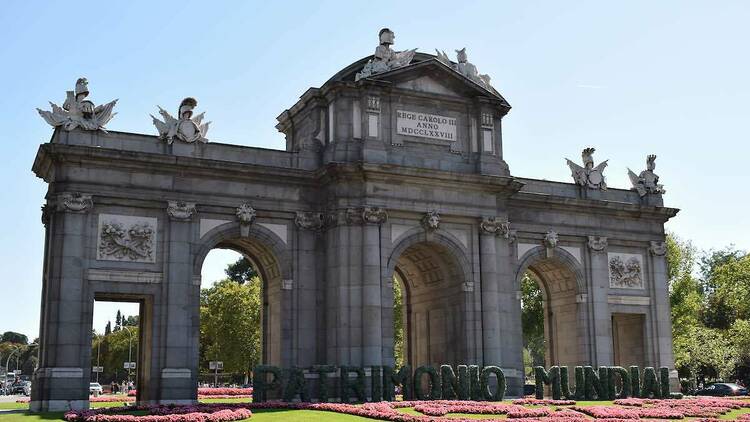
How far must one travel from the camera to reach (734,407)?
36938mm

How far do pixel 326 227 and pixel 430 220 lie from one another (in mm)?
4940

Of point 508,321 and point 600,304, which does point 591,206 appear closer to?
point 600,304

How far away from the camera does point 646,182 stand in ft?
165

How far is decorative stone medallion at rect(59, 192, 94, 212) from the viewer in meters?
35.3

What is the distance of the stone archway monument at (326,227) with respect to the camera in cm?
3594

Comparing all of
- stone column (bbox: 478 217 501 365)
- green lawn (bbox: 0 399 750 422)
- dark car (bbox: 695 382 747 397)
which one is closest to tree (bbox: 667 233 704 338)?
dark car (bbox: 695 382 747 397)

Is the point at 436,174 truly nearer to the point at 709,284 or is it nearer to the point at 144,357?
the point at 144,357

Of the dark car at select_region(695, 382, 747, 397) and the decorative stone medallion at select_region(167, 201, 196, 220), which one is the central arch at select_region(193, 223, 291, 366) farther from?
the dark car at select_region(695, 382, 747, 397)

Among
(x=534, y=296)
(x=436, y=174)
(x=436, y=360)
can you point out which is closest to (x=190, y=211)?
(x=436, y=174)

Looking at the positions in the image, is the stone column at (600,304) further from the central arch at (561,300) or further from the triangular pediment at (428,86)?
the triangular pediment at (428,86)

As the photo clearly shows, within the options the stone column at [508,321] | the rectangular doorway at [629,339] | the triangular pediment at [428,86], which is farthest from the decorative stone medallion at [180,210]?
the rectangular doorway at [629,339]

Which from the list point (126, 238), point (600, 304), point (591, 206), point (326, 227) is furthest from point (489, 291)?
point (126, 238)

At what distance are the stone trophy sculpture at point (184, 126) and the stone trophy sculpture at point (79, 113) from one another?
7.11 feet

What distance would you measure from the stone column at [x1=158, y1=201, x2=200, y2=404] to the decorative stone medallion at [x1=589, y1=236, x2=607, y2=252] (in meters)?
22.1
